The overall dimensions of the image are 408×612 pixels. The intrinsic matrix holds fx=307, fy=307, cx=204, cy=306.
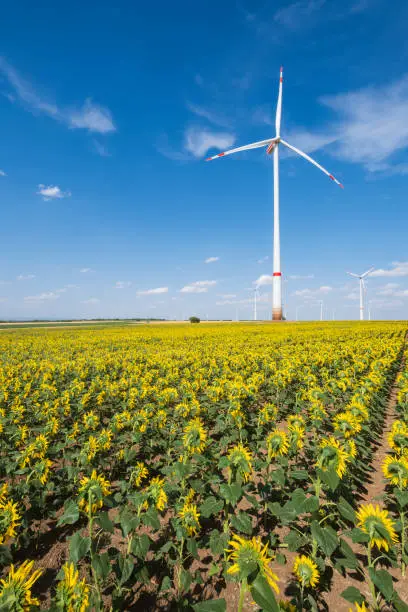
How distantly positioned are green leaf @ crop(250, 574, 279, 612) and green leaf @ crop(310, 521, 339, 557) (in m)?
1.39

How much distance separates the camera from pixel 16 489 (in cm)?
436

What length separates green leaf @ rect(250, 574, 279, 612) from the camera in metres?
1.77

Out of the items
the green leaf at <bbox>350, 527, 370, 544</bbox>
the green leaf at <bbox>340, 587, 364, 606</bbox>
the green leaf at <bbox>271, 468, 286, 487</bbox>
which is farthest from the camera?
the green leaf at <bbox>271, 468, 286, 487</bbox>

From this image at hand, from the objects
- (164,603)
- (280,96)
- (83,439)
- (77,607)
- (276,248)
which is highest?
(280,96)

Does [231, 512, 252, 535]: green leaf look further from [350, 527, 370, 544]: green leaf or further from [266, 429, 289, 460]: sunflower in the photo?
[266, 429, 289, 460]: sunflower

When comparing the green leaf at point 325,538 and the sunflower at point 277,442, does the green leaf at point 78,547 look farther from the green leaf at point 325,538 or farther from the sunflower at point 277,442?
the sunflower at point 277,442

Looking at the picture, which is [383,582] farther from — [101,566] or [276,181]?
[276,181]

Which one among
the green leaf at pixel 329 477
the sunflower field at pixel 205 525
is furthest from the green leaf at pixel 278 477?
the green leaf at pixel 329 477

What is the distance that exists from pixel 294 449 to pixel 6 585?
4.35 m

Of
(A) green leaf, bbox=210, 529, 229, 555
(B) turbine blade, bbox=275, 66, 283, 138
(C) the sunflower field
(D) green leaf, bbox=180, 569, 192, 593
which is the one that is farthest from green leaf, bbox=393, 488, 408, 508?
(B) turbine blade, bbox=275, 66, 283, 138

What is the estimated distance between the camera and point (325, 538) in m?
3.06

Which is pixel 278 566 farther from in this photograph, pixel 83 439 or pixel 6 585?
pixel 83 439

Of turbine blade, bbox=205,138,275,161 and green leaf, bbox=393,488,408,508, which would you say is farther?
turbine blade, bbox=205,138,275,161

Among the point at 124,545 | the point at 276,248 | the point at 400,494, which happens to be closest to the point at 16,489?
the point at 124,545
